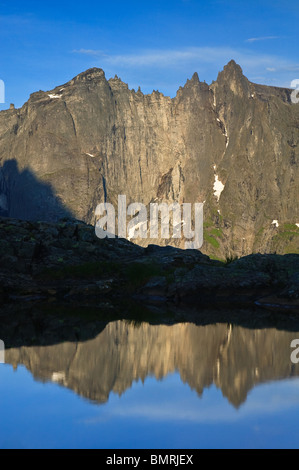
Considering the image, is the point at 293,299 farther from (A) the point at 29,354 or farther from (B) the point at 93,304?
(A) the point at 29,354

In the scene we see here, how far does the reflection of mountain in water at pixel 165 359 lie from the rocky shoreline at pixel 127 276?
1384 centimetres

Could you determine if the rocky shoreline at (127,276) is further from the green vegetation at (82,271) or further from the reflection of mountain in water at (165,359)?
the reflection of mountain in water at (165,359)

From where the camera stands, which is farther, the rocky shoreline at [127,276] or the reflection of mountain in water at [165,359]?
the rocky shoreline at [127,276]

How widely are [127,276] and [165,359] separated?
24113 millimetres

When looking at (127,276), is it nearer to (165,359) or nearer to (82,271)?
(82,271)

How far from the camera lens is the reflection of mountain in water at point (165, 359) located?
76.2 feet

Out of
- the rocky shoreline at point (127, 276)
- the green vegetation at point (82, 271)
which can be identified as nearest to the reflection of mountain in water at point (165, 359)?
the rocky shoreline at point (127, 276)

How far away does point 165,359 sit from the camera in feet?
89.4

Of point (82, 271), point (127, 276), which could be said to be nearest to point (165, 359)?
point (127, 276)

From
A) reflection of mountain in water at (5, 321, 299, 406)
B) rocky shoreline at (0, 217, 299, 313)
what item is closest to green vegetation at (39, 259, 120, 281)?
rocky shoreline at (0, 217, 299, 313)

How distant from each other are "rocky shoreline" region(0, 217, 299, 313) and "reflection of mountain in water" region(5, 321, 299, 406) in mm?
13842

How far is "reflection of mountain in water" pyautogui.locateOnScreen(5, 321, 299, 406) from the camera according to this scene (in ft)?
76.2
